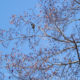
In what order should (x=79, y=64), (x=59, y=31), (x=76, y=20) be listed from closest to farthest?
(x=79, y=64) < (x=59, y=31) < (x=76, y=20)

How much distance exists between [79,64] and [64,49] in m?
0.95


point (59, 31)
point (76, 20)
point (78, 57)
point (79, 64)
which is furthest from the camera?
point (76, 20)

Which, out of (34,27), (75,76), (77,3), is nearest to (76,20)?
(77,3)

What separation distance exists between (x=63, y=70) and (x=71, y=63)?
426 mm

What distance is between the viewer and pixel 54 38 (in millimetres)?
8133

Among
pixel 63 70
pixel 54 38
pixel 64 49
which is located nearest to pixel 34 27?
pixel 54 38

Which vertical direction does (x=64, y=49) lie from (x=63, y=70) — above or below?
above

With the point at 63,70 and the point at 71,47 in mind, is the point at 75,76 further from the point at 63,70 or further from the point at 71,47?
the point at 71,47

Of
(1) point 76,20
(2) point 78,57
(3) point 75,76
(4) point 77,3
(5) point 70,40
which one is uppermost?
(4) point 77,3

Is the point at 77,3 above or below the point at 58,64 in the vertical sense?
above

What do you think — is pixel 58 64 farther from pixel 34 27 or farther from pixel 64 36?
pixel 34 27

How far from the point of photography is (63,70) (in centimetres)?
789

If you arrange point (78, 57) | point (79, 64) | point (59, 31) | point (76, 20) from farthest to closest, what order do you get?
point (76, 20), point (59, 31), point (79, 64), point (78, 57)

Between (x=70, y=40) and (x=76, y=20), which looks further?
(x=76, y=20)
